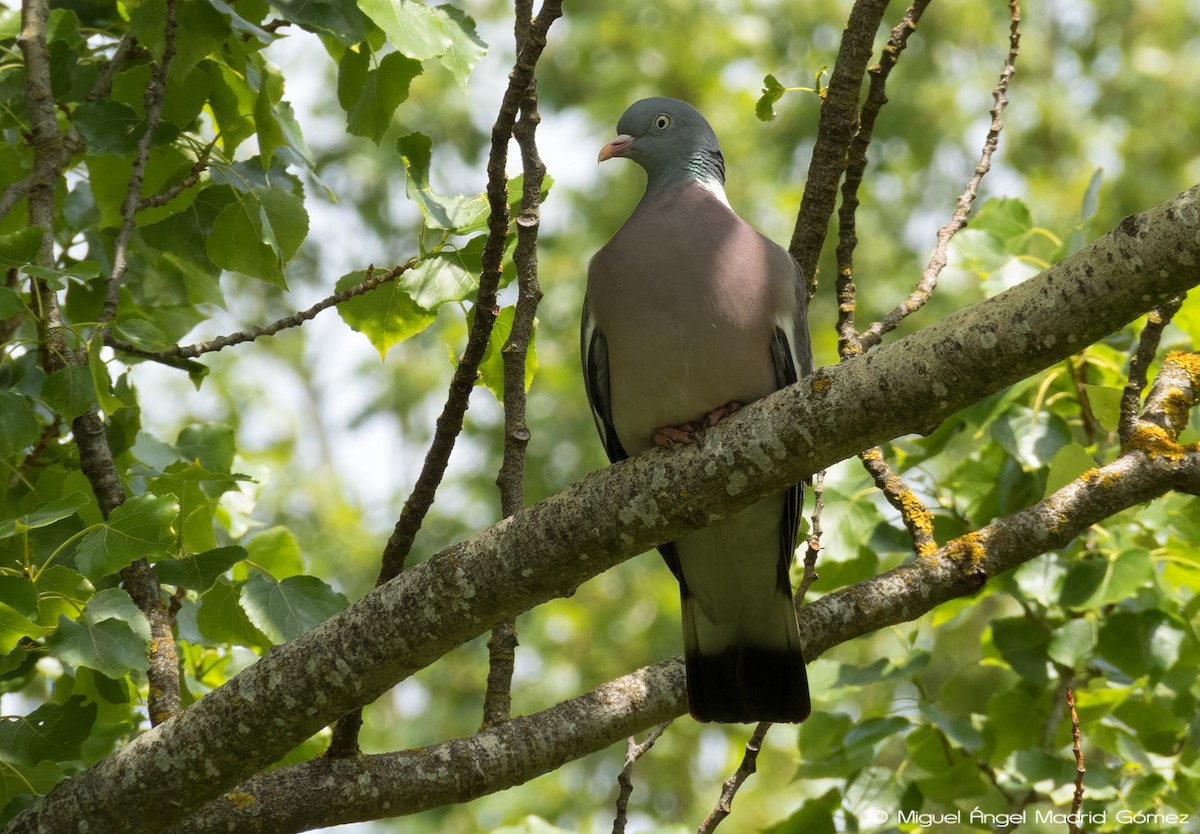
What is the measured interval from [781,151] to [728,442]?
29.7 ft

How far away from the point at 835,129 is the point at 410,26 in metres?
1.08

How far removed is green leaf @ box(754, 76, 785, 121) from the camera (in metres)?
2.81

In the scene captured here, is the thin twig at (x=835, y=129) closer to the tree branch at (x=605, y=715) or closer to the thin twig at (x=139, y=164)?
the tree branch at (x=605, y=715)

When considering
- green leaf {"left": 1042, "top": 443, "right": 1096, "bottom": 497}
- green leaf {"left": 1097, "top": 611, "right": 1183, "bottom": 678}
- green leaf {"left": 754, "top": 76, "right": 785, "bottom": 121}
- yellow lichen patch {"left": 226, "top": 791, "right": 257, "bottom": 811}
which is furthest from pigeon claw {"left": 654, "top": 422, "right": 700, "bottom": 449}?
green leaf {"left": 1097, "top": 611, "right": 1183, "bottom": 678}

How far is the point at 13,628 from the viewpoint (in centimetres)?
201

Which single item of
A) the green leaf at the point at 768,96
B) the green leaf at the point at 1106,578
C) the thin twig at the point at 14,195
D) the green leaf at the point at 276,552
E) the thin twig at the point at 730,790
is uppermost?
the green leaf at the point at 768,96

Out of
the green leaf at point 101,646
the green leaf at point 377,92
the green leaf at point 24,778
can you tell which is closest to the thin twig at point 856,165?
the green leaf at point 377,92

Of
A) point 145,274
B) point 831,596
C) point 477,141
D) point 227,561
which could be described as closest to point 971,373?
point 831,596

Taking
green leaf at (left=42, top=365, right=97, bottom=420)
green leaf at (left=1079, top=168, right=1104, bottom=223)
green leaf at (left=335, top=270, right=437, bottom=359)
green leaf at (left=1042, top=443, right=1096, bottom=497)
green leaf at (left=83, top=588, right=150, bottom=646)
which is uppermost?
green leaf at (left=1079, top=168, right=1104, bottom=223)

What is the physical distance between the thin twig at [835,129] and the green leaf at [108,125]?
1638 millimetres

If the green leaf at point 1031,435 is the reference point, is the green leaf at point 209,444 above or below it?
above

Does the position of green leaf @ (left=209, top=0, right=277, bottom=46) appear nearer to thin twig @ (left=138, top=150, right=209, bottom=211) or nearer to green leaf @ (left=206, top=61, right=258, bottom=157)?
green leaf @ (left=206, top=61, right=258, bottom=157)

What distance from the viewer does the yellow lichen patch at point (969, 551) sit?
2711 millimetres

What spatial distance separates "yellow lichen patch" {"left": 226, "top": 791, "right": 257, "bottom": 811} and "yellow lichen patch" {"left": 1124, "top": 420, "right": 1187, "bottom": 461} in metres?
2.08
